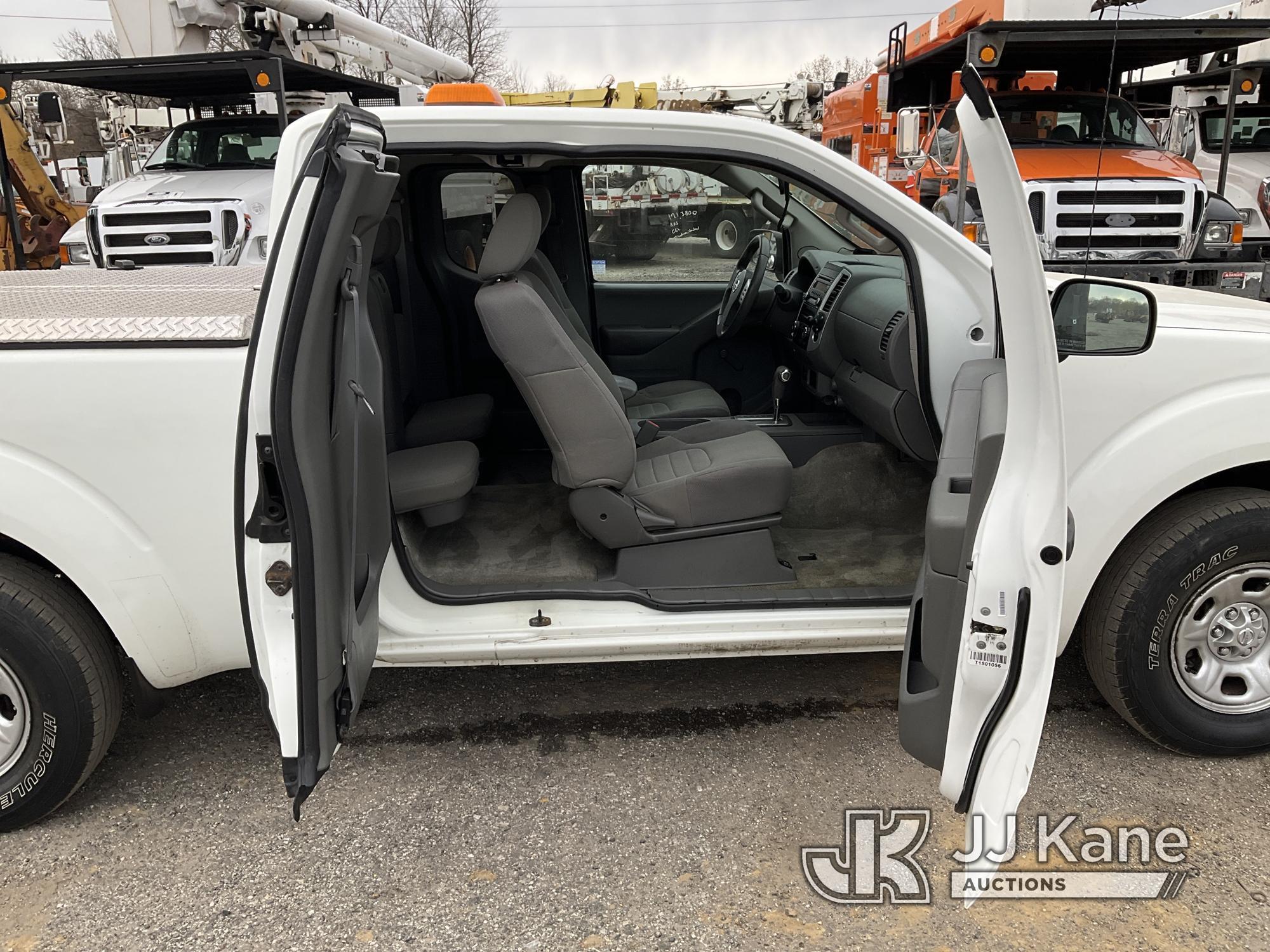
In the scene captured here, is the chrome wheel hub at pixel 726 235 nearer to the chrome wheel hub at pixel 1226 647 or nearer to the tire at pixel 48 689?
the chrome wheel hub at pixel 1226 647

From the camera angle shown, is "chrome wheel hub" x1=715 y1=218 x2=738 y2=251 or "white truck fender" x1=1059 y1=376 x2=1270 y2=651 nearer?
"white truck fender" x1=1059 y1=376 x2=1270 y2=651

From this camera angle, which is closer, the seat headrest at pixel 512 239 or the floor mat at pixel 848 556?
the seat headrest at pixel 512 239

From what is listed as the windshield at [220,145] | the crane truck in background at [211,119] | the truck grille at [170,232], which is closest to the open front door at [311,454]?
the crane truck in background at [211,119]

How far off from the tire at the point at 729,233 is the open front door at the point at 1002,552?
240 centimetres

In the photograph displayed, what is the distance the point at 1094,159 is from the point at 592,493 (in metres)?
7.17

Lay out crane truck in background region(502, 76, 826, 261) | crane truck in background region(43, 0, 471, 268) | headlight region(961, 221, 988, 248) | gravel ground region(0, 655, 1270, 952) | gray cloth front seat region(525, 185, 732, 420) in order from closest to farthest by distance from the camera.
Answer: gravel ground region(0, 655, 1270, 952)
gray cloth front seat region(525, 185, 732, 420)
crane truck in background region(502, 76, 826, 261)
headlight region(961, 221, 988, 248)
crane truck in background region(43, 0, 471, 268)

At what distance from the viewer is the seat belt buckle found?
3.46 metres

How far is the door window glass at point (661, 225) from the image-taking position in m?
3.98

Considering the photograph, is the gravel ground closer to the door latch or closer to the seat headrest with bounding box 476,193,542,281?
the door latch

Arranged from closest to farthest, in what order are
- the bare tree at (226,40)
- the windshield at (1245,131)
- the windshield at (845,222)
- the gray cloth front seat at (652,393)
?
the windshield at (845,222)
the gray cloth front seat at (652,393)
the windshield at (1245,131)
the bare tree at (226,40)

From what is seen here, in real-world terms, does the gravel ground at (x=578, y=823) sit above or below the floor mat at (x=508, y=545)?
below

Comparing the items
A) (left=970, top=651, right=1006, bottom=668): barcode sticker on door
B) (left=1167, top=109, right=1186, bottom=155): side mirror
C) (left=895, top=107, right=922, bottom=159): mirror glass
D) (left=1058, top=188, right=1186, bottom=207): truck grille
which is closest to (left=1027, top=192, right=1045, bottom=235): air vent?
(left=1058, top=188, right=1186, bottom=207): truck grille

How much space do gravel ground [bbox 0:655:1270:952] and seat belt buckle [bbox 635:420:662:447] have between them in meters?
0.80

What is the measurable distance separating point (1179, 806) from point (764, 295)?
265 centimetres
